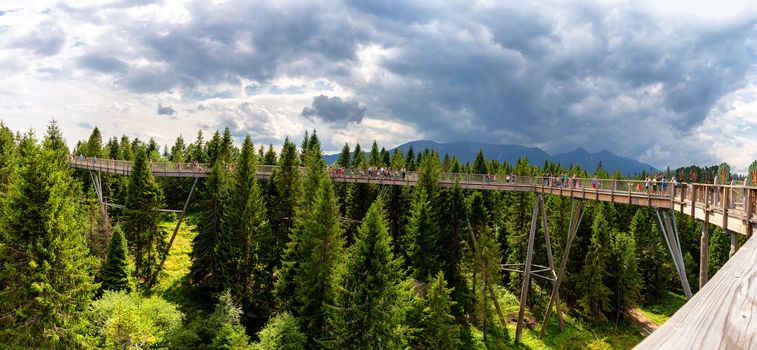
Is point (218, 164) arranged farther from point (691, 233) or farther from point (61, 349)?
point (691, 233)

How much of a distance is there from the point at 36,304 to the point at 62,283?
1.34 m

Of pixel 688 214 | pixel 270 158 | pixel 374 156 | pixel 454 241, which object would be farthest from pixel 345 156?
pixel 688 214

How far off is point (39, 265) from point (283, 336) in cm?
1473

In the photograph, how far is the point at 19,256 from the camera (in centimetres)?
2161

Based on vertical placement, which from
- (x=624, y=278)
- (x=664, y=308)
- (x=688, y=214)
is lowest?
(x=664, y=308)

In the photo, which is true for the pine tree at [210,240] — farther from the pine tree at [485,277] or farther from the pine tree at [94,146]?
the pine tree at [94,146]

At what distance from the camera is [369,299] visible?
92.0 ft

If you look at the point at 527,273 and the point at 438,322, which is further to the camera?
the point at 527,273

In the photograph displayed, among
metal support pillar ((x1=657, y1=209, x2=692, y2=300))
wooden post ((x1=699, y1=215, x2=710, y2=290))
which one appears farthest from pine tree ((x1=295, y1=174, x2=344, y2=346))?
wooden post ((x1=699, y1=215, x2=710, y2=290))

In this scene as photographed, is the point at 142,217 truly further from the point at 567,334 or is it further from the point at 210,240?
the point at 567,334

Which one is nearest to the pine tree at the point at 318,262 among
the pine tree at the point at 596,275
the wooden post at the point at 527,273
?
the wooden post at the point at 527,273

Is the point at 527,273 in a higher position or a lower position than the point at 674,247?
lower

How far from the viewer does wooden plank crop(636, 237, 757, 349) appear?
1.58 metres

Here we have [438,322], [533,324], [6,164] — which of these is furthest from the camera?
[533,324]
